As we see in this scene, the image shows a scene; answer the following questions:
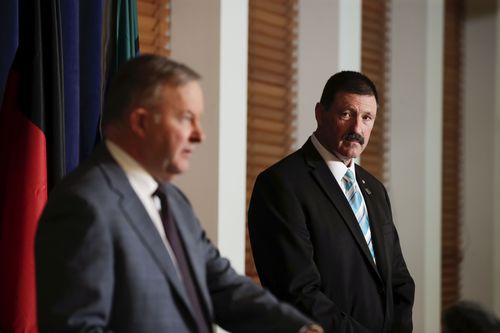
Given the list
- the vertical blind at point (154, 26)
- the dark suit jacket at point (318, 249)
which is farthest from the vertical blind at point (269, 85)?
the dark suit jacket at point (318, 249)

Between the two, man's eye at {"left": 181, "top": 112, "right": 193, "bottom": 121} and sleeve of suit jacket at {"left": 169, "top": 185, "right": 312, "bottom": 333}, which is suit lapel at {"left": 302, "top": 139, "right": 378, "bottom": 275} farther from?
man's eye at {"left": 181, "top": 112, "right": 193, "bottom": 121}

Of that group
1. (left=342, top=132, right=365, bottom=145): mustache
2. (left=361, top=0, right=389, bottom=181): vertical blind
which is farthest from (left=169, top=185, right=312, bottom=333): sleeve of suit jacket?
(left=361, top=0, right=389, bottom=181): vertical blind

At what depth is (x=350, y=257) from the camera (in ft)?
8.46

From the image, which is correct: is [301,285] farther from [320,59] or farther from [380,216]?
[320,59]

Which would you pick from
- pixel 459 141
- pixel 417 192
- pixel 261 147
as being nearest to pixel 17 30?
pixel 261 147

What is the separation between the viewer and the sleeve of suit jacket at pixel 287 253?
2.44m

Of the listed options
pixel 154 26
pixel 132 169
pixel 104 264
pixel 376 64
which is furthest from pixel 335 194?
pixel 376 64

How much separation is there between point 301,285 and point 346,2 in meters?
2.81

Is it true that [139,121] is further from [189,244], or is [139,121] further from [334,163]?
[334,163]

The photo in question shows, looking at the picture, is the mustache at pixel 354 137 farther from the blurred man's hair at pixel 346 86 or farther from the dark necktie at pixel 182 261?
the dark necktie at pixel 182 261

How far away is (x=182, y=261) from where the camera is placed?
5.50ft

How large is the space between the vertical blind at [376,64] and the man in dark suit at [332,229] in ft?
8.75

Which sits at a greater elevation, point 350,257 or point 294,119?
point 294,119

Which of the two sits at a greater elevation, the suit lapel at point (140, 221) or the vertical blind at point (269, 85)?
the vertical blind at point (269, 85)
